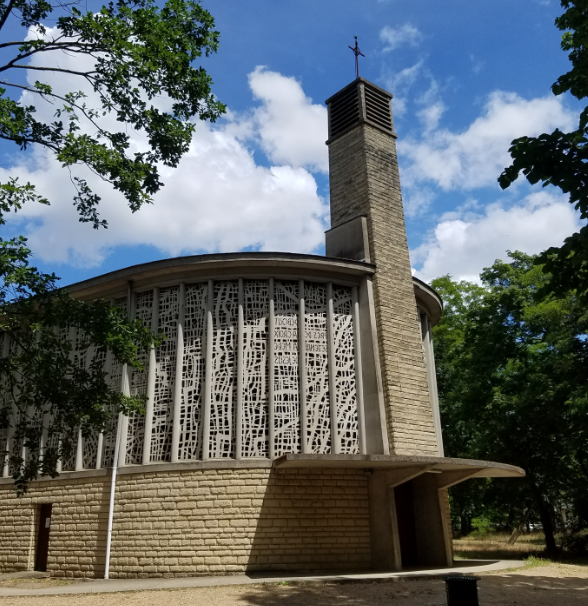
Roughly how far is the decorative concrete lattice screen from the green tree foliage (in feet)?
26.7

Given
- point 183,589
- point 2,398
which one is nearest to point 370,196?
point 183,589

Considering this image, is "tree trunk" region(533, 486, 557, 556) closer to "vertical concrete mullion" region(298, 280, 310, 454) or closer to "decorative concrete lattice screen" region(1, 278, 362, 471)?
"decorative concrete lattice screen" region(1, 278, 362, 471)

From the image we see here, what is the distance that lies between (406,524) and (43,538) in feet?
30.2

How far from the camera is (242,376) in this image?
13719 mm

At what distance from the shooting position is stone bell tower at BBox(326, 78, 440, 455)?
14.5 m

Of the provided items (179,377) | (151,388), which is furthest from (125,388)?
(179,377)

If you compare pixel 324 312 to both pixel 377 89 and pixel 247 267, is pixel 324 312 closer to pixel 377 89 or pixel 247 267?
pixel 247 267

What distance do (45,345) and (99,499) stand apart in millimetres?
5802

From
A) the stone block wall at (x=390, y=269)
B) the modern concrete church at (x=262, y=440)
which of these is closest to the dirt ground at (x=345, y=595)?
the modern concrete church at (x=262, y=440)

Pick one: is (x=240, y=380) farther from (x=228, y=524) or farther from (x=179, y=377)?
(x=228, y=524)

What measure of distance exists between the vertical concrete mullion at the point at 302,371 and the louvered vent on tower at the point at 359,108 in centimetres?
626

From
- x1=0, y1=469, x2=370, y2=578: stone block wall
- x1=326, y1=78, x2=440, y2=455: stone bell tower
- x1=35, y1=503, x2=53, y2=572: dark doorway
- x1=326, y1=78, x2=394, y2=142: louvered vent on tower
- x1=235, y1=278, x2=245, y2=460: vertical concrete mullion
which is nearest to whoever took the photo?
x1=0, y1=469, x2=370, y2=578: stone block wall

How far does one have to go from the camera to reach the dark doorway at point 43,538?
14.9 meters

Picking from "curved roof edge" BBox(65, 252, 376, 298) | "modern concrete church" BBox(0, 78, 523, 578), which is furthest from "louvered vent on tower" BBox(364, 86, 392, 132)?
"curved roof edge" BBox(65, 252, 376, 298)
